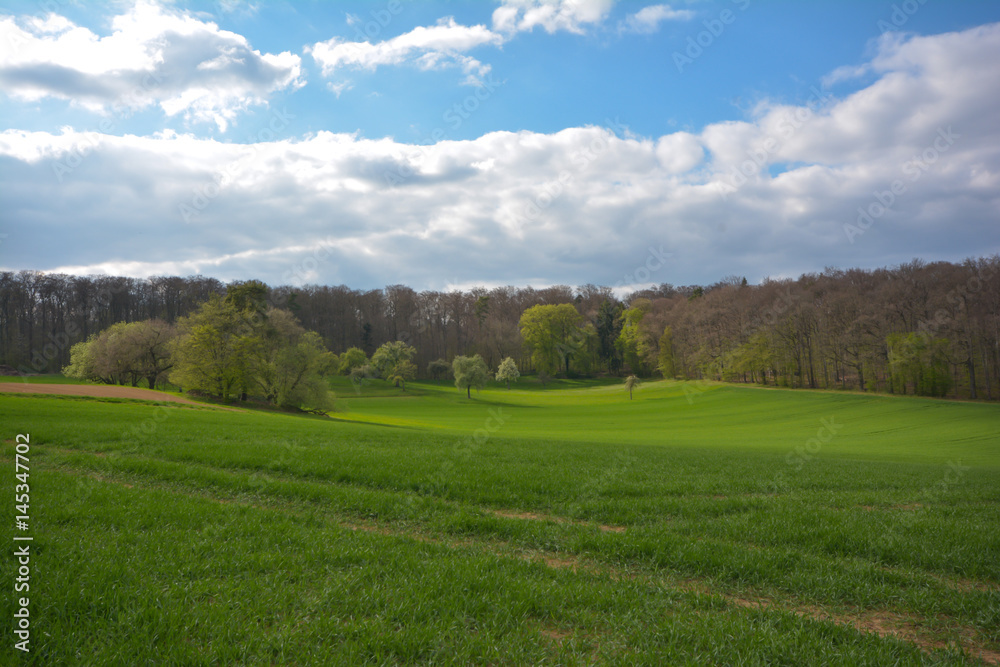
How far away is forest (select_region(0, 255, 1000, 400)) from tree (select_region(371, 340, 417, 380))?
10096mm

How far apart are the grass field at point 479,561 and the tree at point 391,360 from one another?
6732 centimetres

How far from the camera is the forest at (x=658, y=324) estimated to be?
51.0 meters

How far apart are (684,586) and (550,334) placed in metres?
94.0

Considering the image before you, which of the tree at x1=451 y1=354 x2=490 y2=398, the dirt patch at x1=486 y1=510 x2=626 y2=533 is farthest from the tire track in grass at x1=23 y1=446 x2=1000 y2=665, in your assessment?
the tree at x1=451 y1=354 x2=490 y2=398

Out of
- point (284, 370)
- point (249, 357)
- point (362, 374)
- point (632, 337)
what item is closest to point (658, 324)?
point (632, 337)

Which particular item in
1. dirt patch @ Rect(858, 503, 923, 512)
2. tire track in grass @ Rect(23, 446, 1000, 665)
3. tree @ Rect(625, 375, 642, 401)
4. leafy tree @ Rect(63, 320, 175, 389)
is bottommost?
tree @ Rect(625, 375, 642, 401)

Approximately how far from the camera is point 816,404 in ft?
168

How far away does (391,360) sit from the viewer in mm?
82750

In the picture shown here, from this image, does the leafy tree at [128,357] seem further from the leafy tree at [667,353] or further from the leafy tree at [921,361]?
the leafy tree at [921,361]

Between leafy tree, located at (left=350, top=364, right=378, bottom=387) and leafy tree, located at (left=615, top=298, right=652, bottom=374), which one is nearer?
leafy tree, located at (left=350, top=364, right=378, bottom=387)

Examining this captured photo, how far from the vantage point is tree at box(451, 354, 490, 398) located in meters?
73.7

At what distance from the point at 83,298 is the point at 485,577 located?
Result: 109 metres

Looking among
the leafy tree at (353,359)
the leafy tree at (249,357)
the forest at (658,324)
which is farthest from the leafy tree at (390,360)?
the leafy tree at (249,357)

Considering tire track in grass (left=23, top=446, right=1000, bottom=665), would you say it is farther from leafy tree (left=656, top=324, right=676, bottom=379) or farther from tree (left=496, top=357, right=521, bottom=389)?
leafy tree (left=656, top=324, right=676, bottom=379)
